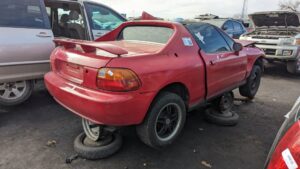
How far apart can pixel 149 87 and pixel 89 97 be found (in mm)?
600

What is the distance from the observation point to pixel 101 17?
5281mm

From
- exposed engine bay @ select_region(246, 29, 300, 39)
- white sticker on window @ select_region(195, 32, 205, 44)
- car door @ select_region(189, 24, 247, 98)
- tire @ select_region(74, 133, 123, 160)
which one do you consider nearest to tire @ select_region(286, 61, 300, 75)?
exposed engine bay @ select_region(246, 29, 300, 39)

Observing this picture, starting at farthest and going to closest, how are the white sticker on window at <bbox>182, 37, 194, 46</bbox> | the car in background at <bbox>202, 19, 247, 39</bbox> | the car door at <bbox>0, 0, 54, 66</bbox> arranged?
the car in background at <bbox>202, 19, 247, 39</bbox>, the car door at <bbox>0, 0, 54, 66</bbox>, the white sticker on window at <bbox>182, 37, 194, 46</bbox>

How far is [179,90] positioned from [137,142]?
0.89 metres

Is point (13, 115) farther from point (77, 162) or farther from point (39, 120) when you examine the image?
point (77, 162)

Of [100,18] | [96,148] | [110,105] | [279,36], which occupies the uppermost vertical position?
[100,18]

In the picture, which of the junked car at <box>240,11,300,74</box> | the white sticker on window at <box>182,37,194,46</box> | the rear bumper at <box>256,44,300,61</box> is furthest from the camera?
the junked car at <box>240,11,300,74</box>

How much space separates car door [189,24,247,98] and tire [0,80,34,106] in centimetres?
291

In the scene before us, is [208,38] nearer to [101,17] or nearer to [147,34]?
[147,34]

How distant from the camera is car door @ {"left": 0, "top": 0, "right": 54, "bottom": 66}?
12.1 feet

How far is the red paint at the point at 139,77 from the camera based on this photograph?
2.36m

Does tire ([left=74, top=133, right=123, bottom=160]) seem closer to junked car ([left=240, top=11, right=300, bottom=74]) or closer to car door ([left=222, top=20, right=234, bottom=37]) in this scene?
junked car ([left=240, top=11, right=300, bottom=74])

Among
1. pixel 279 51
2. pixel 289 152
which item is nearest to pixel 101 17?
pixel 289 152

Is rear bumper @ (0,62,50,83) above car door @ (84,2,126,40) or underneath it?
underneath
